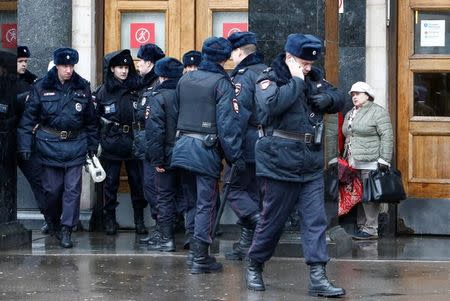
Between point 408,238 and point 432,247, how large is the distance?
0.70m

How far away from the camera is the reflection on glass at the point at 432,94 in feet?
42.2

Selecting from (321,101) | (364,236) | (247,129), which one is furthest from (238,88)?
(364,236)

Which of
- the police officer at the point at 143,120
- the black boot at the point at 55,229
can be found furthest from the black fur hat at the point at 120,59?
the black boot at the point at 55,229

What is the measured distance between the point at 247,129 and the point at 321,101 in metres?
1.72

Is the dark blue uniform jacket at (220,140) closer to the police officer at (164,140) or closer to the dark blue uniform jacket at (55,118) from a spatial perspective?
the police officer at (164,140)

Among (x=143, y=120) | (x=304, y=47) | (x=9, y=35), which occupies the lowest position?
(x=143, y=120)

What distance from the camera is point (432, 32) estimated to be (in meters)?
12.9

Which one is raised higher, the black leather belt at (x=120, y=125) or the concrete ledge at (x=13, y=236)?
the black leather belt at (x=120, y=125)

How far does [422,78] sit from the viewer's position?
510 inches

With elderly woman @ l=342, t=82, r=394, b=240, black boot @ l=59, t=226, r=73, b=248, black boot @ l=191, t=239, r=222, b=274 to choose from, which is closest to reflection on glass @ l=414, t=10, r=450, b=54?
elderly woman @ l=342, t=82, r=394, b=240

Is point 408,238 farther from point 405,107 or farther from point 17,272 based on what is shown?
point 17,272

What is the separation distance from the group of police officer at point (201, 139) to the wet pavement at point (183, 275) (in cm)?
25

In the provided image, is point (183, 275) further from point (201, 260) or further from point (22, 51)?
point (22, 51)

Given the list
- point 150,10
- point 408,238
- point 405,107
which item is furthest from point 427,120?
point 150,10
